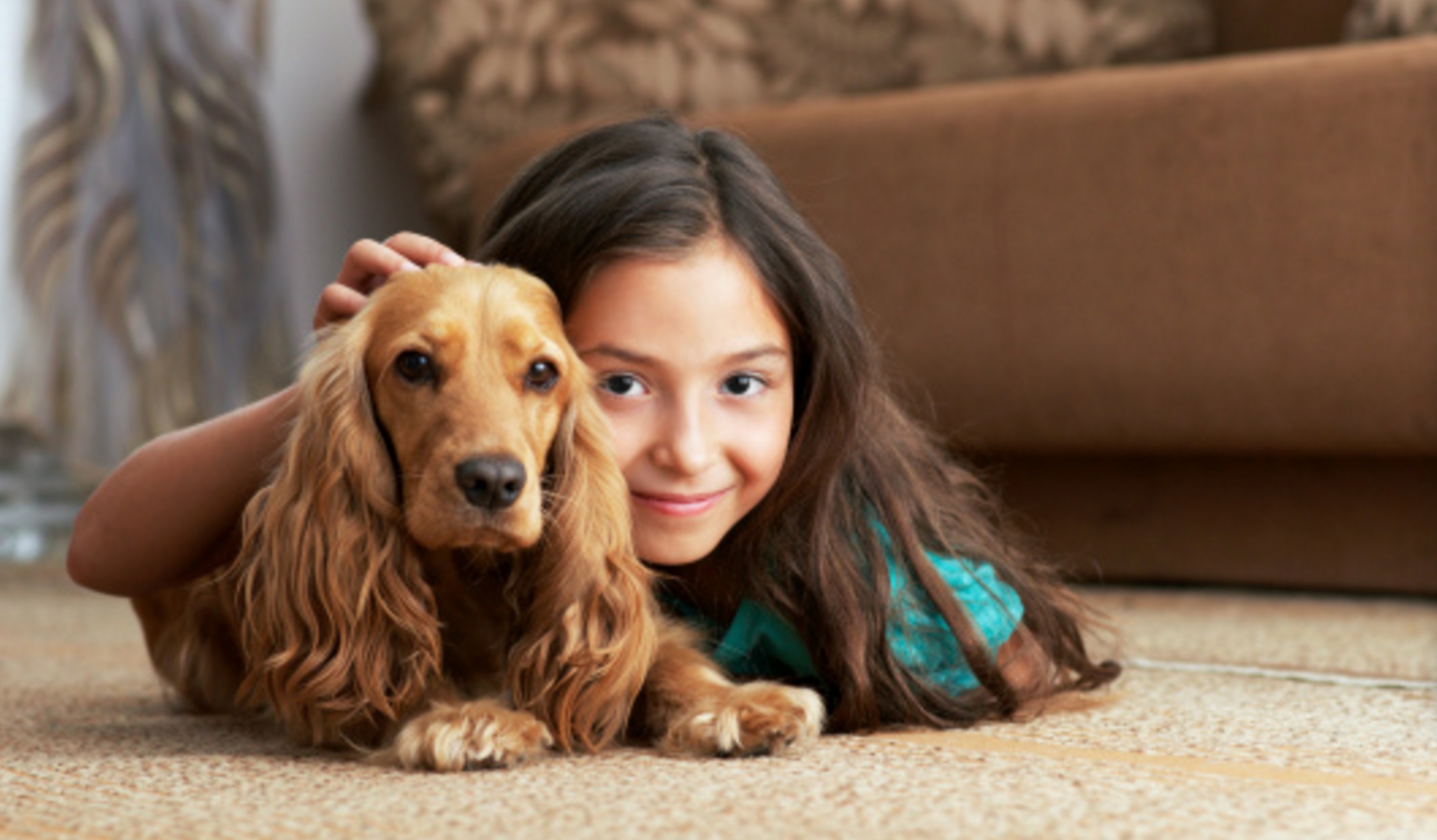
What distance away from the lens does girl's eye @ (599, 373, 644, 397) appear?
4.03ft

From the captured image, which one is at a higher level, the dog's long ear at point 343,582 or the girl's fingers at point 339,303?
the girl's fingers at point 339,303

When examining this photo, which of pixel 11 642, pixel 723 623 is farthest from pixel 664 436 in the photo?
pixel 11 642

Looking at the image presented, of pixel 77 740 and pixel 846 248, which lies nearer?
pixel 77 740

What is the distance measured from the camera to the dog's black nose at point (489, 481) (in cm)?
103

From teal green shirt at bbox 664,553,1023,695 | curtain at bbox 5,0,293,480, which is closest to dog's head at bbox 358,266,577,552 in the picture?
teal green shirt at bbox 664,553,1023,695

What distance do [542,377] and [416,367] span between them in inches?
3.2

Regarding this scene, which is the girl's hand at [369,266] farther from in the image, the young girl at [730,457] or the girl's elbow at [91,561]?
the girl's elbow at [91,561]

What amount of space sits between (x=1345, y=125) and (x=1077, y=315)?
0.38 meters

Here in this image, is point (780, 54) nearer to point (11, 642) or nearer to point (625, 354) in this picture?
point (11, 642)

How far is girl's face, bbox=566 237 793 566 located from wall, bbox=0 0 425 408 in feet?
7.12

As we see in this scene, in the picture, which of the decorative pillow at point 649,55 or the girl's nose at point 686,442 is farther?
the decorative pillow at point 649,55

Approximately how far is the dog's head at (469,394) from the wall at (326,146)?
2262 mm

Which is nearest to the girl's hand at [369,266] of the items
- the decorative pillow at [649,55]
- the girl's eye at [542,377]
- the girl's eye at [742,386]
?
the girl's eye at [542,377]

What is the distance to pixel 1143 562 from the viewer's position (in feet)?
7.75
